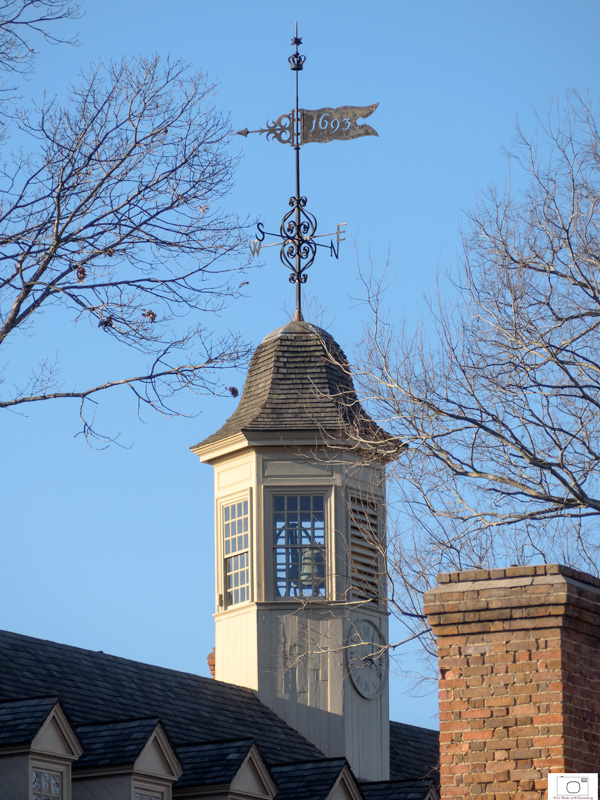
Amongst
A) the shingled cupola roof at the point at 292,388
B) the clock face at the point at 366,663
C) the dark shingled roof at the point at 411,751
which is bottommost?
the dark shingled roof at the point at 411,751

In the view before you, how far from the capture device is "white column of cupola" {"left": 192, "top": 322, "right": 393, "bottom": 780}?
28.6 m

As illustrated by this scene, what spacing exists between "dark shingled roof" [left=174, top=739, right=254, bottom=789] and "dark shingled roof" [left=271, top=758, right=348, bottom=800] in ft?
3.07

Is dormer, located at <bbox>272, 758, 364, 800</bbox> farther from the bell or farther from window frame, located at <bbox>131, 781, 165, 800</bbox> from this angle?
the bell

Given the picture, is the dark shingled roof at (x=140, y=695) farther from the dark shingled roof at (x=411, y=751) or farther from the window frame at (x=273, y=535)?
the dark shingled roof at (x=411, y=751)

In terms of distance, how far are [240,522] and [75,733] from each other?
9190 mm

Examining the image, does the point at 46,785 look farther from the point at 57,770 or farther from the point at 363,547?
the point at 363,547

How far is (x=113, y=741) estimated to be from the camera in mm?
21938

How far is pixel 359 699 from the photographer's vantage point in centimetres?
2902

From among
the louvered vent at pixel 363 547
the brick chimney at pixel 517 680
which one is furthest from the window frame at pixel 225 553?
the brick chimney at pixel 517 680

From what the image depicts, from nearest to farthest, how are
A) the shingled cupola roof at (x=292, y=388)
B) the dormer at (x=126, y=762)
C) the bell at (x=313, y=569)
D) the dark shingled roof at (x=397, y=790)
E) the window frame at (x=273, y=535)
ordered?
the dormer at (x=126, y=762)
the dark shingled roof at (x=397, y=790)
the window frame at (x=273, y=535)
the bell at (x=313, y=569)
the shingled cupola roof at (x=292, y=388)

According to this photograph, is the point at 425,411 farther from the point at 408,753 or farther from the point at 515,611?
the point at 408,753

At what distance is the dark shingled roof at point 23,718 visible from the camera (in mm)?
20031

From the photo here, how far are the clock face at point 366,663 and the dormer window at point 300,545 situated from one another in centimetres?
100

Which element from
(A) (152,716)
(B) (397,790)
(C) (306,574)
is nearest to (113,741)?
(A) (152,716)
